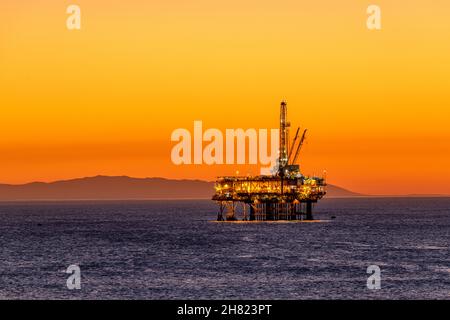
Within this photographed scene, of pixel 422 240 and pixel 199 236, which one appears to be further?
pixel 199 236

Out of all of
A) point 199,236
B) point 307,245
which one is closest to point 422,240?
point 307,245

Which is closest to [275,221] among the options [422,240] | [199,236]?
[199,236]

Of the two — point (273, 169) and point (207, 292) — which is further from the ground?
point (273, 169)

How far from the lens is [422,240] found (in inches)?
5389
